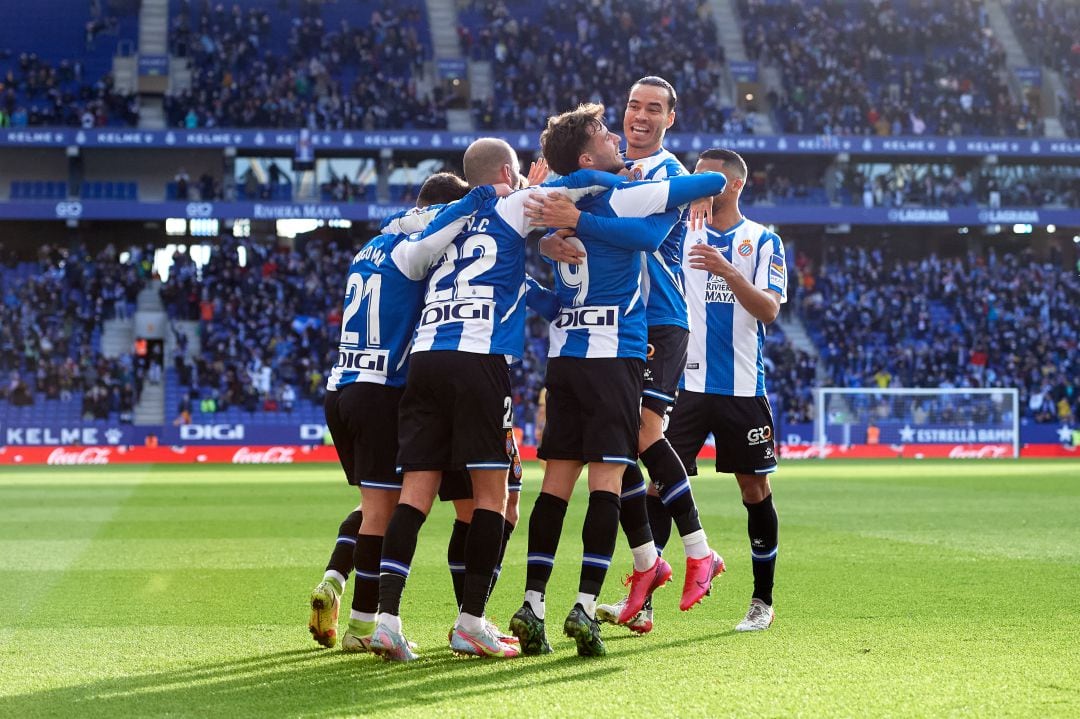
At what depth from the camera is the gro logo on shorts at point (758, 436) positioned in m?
6.69

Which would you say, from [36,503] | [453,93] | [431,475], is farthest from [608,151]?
[453,93]

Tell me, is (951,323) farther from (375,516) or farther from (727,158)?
(375,516)

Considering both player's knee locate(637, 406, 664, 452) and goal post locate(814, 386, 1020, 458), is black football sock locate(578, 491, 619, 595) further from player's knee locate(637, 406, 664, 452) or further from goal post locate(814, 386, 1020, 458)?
goal post locate(814, 386, 1020, 458)

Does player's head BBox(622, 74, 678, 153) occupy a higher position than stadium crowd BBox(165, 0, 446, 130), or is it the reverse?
stadium crowd BBox(165, 0, 446, 130)

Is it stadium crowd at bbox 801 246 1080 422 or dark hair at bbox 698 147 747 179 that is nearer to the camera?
dark hair at bbox 698 147 747 179

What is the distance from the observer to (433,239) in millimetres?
5793

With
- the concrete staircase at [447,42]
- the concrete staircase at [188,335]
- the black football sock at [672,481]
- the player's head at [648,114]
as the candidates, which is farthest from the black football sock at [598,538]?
the concrete staircase at [447,42]

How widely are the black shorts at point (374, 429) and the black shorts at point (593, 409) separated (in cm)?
73

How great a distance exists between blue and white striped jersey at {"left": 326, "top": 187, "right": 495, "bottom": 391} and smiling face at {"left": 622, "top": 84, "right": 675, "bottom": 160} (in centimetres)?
106

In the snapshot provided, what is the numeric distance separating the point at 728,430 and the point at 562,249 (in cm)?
156

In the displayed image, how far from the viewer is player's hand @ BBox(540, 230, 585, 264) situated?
5750 millimetres

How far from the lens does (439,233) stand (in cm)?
578

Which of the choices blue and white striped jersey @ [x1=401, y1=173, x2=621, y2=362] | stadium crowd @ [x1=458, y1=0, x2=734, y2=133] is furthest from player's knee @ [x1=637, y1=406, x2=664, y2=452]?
stadium crowd @ [x1=458, y1=0, x2=734, y2=133]

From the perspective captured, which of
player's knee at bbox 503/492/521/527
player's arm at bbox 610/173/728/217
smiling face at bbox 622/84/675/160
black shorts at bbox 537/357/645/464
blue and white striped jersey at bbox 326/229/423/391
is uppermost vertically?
smiling face at bbox 622/84/675/160
